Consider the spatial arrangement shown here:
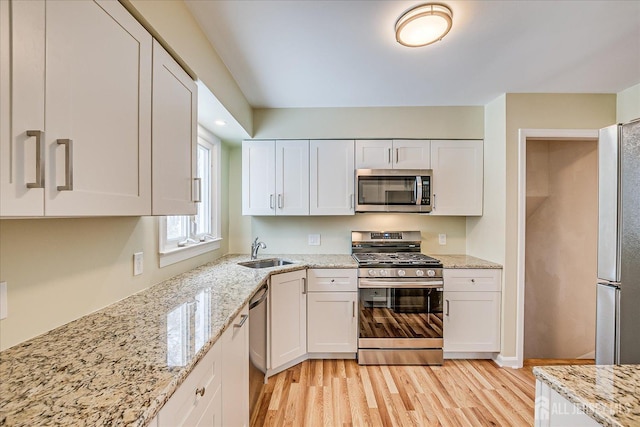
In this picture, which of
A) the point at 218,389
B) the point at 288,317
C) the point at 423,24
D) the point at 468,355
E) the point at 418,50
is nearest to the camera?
the point at 218,389

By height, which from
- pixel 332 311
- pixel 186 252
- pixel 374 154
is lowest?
pixel 332 311

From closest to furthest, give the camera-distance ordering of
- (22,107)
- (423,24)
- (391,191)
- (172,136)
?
(22,107) < (172,136) < (423,24) < (391,191)

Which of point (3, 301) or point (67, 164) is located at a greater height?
point (67, 164)

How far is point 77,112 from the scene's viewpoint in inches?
30.1

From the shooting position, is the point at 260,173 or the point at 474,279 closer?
the point at 474,279

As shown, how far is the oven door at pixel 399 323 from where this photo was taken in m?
2.41

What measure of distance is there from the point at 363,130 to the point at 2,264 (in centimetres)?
262

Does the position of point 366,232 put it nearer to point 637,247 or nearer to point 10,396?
point 637,247

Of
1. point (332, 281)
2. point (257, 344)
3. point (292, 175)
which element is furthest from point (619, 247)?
point (292, 175)

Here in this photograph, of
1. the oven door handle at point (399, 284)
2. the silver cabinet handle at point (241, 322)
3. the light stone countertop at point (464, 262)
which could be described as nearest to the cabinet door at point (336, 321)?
the oven door handle at point (399, 284)

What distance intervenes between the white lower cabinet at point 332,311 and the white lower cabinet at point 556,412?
67.1 inches

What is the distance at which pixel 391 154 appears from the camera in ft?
9.02

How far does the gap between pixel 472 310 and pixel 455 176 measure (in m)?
1.30

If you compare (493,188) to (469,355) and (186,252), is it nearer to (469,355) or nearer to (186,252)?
(469,355)
